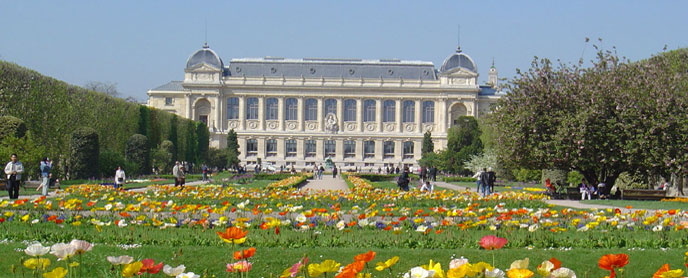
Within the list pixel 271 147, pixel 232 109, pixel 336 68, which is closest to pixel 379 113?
pixel 336 68

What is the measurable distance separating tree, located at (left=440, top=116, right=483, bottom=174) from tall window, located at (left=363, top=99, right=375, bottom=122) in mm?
27142

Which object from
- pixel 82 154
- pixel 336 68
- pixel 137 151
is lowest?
pixel 82 154

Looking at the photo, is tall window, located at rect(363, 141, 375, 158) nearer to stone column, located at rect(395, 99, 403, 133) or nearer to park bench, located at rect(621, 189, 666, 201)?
stone column, located at rect(395, 99, 403, 133)

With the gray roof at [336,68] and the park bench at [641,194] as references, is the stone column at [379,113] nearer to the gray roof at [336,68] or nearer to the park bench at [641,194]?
the gray roof at [336,68]

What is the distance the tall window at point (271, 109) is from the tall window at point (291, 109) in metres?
1.11

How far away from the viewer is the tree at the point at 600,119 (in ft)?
77.3

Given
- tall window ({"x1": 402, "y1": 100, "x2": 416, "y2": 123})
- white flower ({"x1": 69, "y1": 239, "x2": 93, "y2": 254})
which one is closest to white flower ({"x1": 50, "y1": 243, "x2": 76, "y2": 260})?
white flower ({"x1": 69, "y1": 239, "x2": 93, "y2": 254})

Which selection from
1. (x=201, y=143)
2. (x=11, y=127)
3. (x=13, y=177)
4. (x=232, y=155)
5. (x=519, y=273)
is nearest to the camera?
(x=519, y=273)

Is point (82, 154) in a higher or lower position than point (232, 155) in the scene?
lower

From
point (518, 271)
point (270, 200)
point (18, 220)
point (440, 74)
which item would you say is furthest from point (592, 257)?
point (440, 74)

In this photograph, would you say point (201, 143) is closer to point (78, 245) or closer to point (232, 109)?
point (232, 109)

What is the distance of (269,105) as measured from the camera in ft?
294

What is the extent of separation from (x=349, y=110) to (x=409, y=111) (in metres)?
6.70

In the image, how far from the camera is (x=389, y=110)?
8981 centimetres
